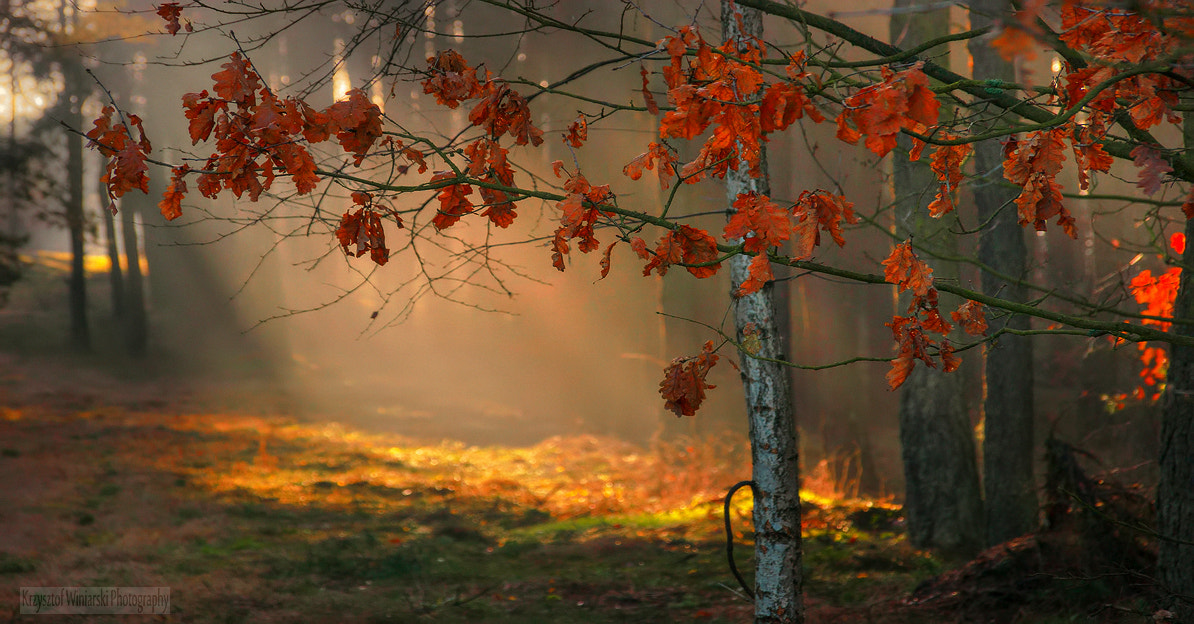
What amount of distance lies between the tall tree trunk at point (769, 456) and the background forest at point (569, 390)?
26cm

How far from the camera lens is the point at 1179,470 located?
4.90 m

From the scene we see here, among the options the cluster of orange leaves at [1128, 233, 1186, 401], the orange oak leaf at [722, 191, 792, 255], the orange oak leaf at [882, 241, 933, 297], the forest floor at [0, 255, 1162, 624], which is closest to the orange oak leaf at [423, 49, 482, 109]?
the orange oak leaf at [722, 191, 792, 255]

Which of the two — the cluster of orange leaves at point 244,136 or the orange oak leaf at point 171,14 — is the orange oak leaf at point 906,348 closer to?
the cluster of orange leaves at point 244,136

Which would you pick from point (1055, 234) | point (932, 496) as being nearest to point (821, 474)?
point (932, 496)

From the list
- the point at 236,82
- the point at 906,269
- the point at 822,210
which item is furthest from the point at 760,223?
the point at 236,82

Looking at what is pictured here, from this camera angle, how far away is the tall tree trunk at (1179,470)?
4.85 meters

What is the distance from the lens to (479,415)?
23.1 metres

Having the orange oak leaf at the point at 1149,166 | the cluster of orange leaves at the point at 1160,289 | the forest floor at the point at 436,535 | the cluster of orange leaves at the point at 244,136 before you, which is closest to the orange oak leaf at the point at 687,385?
the cluster of orange leaves at the point at 244,136

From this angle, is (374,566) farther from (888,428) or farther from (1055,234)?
(1055,234)

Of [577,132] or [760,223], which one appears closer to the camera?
[760,223]

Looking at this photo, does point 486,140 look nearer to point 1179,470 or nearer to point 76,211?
point 1179,470

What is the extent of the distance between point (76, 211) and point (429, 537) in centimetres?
1589

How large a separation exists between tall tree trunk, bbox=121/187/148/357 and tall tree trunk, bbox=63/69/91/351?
3.86 feet

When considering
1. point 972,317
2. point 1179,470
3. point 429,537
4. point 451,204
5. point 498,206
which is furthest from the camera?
point 429,537
